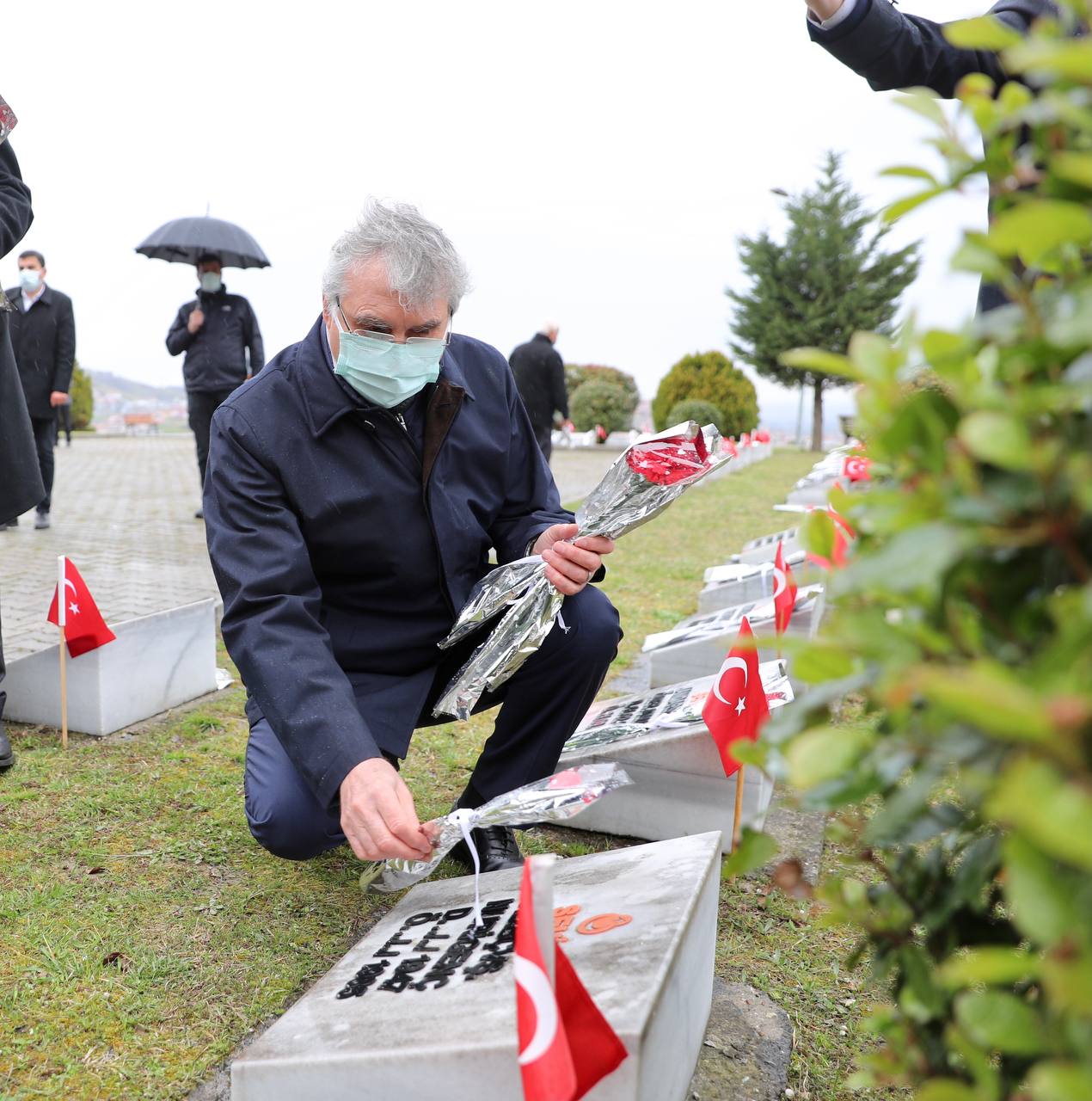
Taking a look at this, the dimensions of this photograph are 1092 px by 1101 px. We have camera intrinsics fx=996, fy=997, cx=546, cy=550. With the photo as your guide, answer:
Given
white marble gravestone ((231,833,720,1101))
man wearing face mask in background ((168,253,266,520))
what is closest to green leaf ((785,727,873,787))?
white marble gravestone ((231,833,720,1101))

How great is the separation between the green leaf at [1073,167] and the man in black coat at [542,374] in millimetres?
8885

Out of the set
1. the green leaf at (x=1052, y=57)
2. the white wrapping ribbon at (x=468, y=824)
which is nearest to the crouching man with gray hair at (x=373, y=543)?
the white wrapping ribbon at (x=468, y=824)


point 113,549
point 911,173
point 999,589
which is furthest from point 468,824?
point 113,549

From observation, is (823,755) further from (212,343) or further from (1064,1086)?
(212,343)

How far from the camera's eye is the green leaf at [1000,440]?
0.56 m

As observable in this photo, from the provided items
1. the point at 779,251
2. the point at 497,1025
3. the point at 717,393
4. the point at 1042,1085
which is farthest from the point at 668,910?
the point at 779,251

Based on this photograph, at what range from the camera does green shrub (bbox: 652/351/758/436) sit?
24469 millimetres

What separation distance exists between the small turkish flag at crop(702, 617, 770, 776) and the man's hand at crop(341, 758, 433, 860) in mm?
817

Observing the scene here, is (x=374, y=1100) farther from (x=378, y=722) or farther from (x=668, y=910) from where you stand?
(x=378, y=722)

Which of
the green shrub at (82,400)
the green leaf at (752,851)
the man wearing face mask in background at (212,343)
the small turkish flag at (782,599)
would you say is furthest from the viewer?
the green shrub at (82,400)

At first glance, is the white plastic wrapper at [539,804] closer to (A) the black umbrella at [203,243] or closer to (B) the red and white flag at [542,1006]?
(B) the red and white flag at [542,1006]

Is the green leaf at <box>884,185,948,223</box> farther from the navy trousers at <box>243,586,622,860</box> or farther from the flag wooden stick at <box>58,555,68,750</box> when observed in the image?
the flag wooden stick at <box>58,555,68,750</box>

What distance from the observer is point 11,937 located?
2.02 meters

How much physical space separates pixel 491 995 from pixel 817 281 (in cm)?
3163
